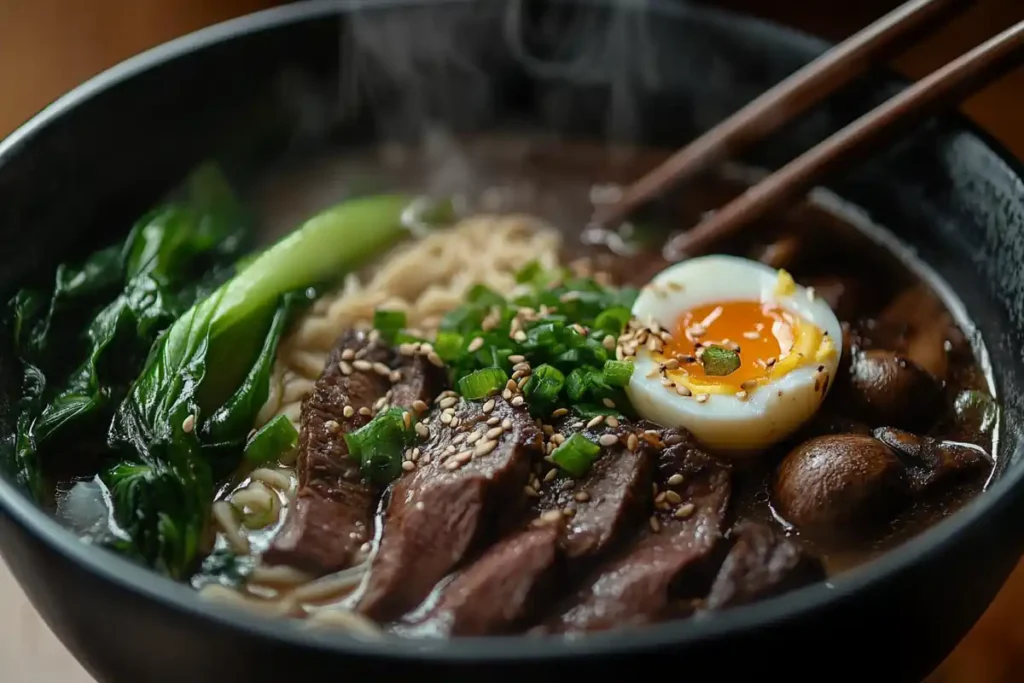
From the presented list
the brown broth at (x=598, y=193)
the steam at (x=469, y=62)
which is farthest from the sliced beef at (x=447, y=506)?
the steam at (x=469, y=62)

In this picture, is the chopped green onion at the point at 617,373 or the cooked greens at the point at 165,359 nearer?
the cooked greens at the point at 165,359

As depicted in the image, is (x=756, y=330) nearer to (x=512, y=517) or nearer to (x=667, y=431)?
(x=667, y=431)

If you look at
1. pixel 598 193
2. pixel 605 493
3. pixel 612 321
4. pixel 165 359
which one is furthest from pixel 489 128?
pixel 605 493

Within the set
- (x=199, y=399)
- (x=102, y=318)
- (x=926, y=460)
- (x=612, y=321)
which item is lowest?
(x=926, y=460)

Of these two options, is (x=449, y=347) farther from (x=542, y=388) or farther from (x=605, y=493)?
(x=605, y=493)

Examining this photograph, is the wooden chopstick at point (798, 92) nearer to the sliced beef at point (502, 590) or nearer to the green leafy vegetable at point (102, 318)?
the green leafy vegetable at point (102, 318)

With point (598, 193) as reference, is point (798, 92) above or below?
above
